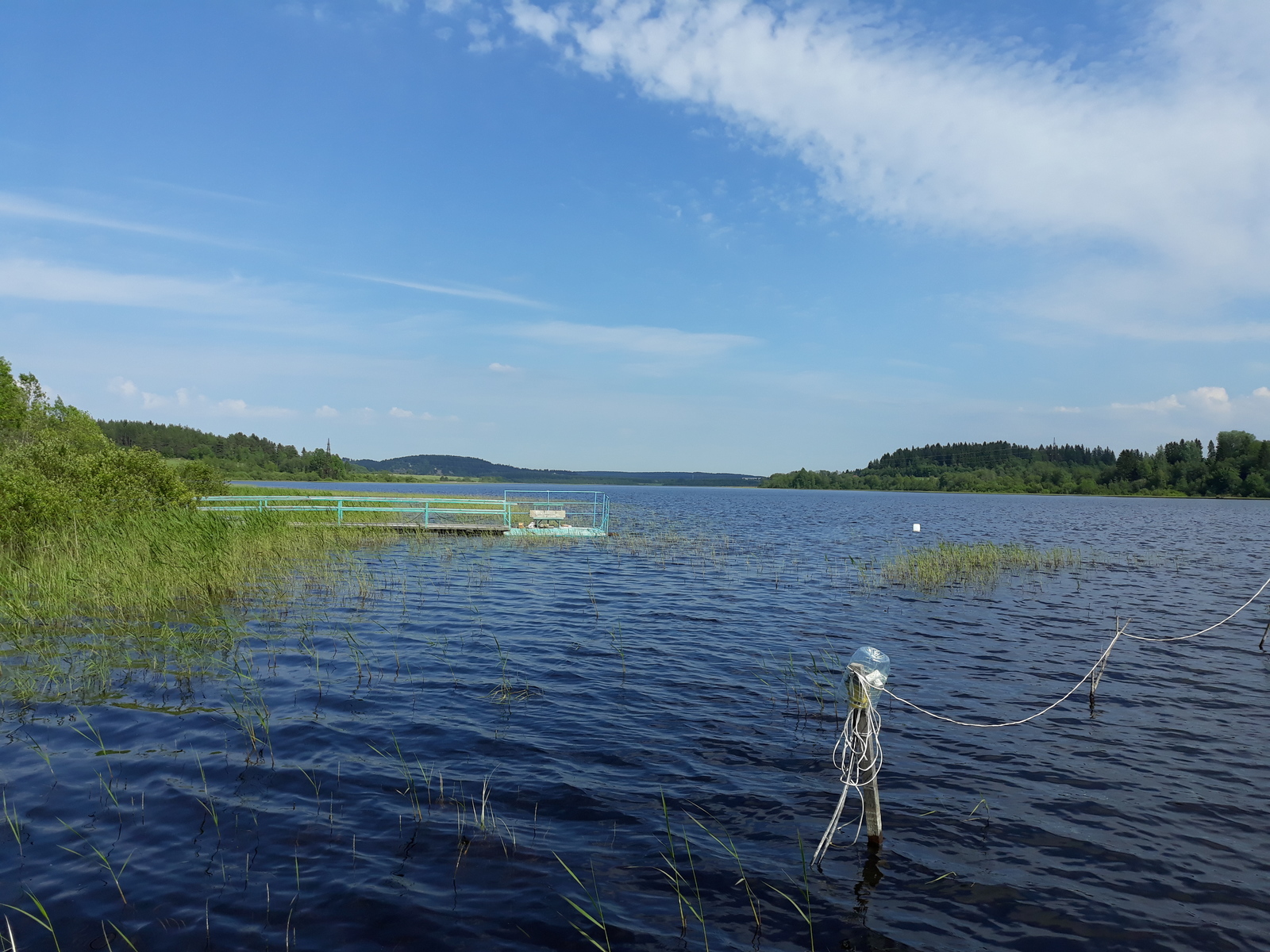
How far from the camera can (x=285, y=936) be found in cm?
478

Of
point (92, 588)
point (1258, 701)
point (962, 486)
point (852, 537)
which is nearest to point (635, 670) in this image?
point (1258, 701)

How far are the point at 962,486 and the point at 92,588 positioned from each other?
21023cm

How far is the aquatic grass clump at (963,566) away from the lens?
22781 millimetres

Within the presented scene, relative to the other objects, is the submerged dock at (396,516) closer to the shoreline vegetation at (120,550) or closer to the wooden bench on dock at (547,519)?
Result: the wooden bench on dock at (547,519)

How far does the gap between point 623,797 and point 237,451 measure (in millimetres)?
159759

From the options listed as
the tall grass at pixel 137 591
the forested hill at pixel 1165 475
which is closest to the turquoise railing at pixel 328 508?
the tall grass at pixel 137 591

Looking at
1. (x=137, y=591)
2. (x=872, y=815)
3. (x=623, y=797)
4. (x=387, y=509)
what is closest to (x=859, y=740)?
(x=872, y=815)

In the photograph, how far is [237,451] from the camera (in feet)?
469

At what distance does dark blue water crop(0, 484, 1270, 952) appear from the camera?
5.16m

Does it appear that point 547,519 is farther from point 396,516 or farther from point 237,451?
point 237,451

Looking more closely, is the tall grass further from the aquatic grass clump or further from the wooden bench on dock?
the aquatic grass clump

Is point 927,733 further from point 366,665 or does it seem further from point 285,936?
point 366,665

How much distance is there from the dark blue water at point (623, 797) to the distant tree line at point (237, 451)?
393ft

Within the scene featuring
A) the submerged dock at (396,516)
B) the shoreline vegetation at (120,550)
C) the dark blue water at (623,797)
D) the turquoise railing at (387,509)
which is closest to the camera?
the dark blue water at (623,797)
